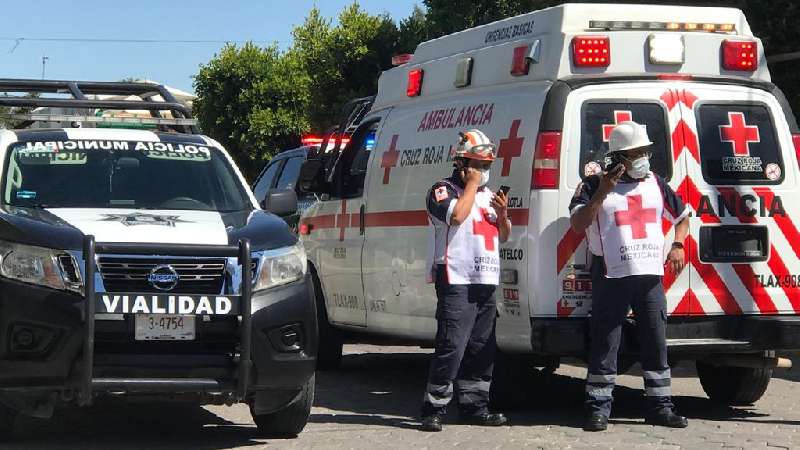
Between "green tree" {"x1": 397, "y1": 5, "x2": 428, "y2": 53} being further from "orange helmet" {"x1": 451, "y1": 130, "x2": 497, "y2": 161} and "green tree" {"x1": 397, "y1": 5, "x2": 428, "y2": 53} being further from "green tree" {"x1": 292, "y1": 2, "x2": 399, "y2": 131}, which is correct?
"orange helmet" {"x1": 451, "y1": 130, "x2": 497, "y2": 161}

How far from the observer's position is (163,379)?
699 cm

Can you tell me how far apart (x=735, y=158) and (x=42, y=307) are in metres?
4.28

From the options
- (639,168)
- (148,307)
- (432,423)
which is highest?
(639,168)

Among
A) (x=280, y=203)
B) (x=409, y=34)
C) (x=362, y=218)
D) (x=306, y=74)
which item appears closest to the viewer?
(x=280, y=203)

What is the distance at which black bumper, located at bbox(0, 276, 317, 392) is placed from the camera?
6910 mm

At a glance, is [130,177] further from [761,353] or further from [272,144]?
[272,144]

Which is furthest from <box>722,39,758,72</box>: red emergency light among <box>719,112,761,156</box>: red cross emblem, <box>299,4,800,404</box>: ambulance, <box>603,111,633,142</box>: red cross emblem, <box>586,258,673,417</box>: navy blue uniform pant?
<box>586,258,673,417</box>: navy blue uniform pant

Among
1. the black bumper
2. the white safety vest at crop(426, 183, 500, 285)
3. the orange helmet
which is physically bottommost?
the black bumper

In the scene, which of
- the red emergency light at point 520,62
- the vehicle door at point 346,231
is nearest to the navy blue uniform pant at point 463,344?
the red emergency light at point 520,62

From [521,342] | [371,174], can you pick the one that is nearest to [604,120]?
[521,342]

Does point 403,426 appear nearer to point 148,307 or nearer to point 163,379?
point 163,379

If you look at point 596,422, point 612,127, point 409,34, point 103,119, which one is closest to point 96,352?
point 596,422

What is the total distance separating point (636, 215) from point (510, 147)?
0.89 meters

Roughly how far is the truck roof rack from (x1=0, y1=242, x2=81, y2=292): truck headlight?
7.14ft
